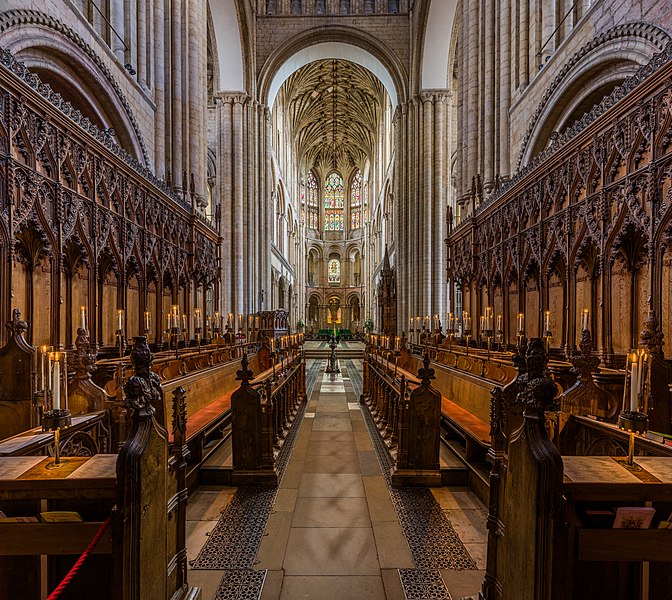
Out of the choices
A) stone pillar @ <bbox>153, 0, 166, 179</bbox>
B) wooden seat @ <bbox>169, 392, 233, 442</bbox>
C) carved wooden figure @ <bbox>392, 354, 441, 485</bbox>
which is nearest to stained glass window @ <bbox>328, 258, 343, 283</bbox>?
stone pillar @ <bbox>153, 0, 166, 179</bbox>

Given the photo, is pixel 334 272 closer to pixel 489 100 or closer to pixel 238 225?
pixel 238 225

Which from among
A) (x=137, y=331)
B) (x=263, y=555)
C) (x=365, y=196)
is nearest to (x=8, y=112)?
(x=137, y=331)

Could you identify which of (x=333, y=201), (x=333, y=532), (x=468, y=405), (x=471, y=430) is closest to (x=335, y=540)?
(x=333, y=532)

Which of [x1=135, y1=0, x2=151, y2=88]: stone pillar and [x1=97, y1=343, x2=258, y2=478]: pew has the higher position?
[x1=135, y1=0, x2=151, y2=88]: stone pillar

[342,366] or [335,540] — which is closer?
[335,540]

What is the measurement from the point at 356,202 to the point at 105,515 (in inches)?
1906

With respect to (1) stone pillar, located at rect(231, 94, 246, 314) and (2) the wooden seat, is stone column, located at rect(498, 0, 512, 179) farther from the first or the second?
(1) stone pillar, located at rect(231, 94, 246, 314)

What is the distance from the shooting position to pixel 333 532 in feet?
11.1

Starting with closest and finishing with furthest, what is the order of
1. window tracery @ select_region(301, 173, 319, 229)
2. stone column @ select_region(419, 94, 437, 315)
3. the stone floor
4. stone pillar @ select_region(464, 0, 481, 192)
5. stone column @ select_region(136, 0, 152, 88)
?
1. the stone floor
2. stone column @ select_region(136, 0, 152, 88)
3. stone pillar @ select_region(464, 0, 481, 192)
4. stone column @ select_region(419, 94, 437, 315)
5. window tracery @ select_region(301, 173, 319, 229)

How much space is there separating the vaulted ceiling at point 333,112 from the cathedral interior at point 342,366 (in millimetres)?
11610

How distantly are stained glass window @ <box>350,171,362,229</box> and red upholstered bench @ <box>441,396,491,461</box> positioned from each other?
42.8 meters

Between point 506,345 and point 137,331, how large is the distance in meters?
8.90

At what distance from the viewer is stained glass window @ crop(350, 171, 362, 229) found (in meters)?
47.8

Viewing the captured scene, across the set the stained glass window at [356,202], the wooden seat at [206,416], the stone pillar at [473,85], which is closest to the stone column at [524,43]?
the stone pillar at [473,85]
